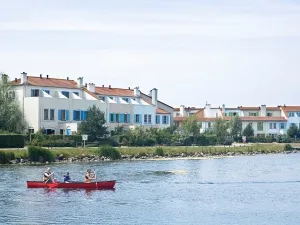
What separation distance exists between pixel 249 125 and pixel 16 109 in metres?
56.8

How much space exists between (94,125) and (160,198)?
46.3 m

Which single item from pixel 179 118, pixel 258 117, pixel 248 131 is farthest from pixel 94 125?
pixel 258 117

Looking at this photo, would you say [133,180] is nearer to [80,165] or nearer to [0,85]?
[80,165]

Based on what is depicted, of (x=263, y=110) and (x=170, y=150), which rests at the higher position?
(x=263, y=110)

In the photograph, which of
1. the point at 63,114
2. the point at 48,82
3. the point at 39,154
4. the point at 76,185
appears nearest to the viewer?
the point at 76,185

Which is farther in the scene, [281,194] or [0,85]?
[0,85]

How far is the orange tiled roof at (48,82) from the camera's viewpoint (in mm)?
98944

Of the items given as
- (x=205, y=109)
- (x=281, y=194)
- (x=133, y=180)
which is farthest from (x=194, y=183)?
(x=205, y=109)

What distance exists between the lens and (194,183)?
197 feet

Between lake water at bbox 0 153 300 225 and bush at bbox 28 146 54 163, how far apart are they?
5036 mm

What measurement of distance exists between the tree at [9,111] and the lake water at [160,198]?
20.5 meters

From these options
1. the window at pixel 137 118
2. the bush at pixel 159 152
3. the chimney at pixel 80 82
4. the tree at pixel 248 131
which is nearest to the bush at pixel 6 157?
the bush at pixel 159 152

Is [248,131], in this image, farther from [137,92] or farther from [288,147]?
[137,92]

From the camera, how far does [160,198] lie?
49.4 metres
